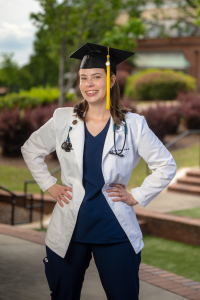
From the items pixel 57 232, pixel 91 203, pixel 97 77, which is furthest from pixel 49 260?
pixel 97 77

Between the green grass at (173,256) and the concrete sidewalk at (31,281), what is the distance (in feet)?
4.80

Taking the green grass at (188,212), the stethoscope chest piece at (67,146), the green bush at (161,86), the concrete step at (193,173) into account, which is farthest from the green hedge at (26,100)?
the stethoscope chest piece at (67,146)

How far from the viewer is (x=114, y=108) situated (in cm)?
262

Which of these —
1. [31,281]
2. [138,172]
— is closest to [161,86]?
[138,172]

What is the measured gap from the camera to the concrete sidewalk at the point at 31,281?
3.79m

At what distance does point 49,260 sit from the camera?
2607mm

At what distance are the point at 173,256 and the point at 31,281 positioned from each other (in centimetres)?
283

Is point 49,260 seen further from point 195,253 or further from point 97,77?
point 195,253

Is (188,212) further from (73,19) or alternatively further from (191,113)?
(191,113)

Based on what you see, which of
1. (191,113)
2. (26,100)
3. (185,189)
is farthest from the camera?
(26,100)

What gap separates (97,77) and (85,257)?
114 cm

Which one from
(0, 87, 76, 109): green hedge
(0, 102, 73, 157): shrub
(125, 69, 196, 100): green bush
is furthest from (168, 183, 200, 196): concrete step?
(125, 69, 196, 100): green bush

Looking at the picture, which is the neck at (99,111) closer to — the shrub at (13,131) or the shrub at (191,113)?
the shrub at (13,131)

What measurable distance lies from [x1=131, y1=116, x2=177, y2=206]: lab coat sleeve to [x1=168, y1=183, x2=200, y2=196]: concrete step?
23.9ft
